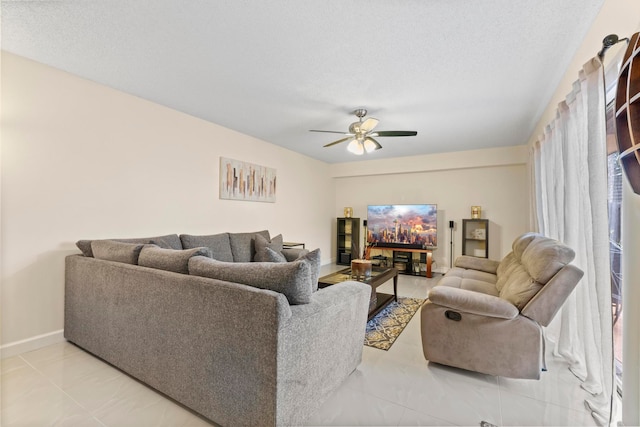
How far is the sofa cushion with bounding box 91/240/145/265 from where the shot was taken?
7.16ft

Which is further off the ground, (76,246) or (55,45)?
(55,45)

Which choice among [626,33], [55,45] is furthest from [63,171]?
[626,33]

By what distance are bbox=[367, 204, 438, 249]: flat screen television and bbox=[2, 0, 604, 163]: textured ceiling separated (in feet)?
8.50

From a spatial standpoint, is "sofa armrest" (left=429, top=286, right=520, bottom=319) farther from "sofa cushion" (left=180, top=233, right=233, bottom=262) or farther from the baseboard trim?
the baseboard trim

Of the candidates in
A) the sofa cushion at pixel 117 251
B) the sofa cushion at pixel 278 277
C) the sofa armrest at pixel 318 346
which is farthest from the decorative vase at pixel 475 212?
the sofa cushion at pixel 117 251

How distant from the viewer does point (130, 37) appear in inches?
85.8

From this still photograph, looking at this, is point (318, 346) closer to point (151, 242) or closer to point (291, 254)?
point (151, 242)

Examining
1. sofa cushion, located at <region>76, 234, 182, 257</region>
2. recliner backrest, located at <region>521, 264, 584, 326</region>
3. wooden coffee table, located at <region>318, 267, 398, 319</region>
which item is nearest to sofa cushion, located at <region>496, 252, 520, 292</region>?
recliner backrest, located at <region>521, 264, 584, 326</region>

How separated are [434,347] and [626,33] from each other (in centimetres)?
232

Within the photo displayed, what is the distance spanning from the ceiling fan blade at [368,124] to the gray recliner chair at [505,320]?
Answer: 2061 mm

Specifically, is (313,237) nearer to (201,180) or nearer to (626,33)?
(201,180)

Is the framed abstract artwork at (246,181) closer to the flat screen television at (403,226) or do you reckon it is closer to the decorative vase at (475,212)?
the flat screen television at (403,226)

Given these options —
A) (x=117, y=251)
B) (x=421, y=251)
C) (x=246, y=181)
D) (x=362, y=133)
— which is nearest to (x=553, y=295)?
(x=362, y=133)

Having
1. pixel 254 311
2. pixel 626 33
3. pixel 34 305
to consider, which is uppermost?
pixel 626 33
